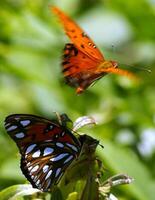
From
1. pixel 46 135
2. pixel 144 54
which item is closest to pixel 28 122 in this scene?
pixel 46 135

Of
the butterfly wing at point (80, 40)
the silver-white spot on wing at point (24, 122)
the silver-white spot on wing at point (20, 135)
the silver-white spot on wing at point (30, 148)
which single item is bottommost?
the silver-white spot on wing at point (30, 148)

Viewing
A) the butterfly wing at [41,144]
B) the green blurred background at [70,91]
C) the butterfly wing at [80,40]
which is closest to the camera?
the butterfly wing at [41,144]

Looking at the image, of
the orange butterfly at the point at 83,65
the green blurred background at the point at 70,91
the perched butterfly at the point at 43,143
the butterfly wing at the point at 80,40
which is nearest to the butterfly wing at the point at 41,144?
the perched butterfly at the point at 43,143

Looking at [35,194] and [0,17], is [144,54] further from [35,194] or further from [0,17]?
[35,194]

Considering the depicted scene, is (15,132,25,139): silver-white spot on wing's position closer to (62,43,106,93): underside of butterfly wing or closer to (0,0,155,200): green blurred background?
(62,43,106,93): underside of butterfly wing

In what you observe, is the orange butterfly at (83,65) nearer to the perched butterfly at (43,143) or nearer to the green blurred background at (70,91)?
the perched butterfly at (43,143)

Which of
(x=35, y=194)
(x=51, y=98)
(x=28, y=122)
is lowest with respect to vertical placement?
(x=35, y=194)
